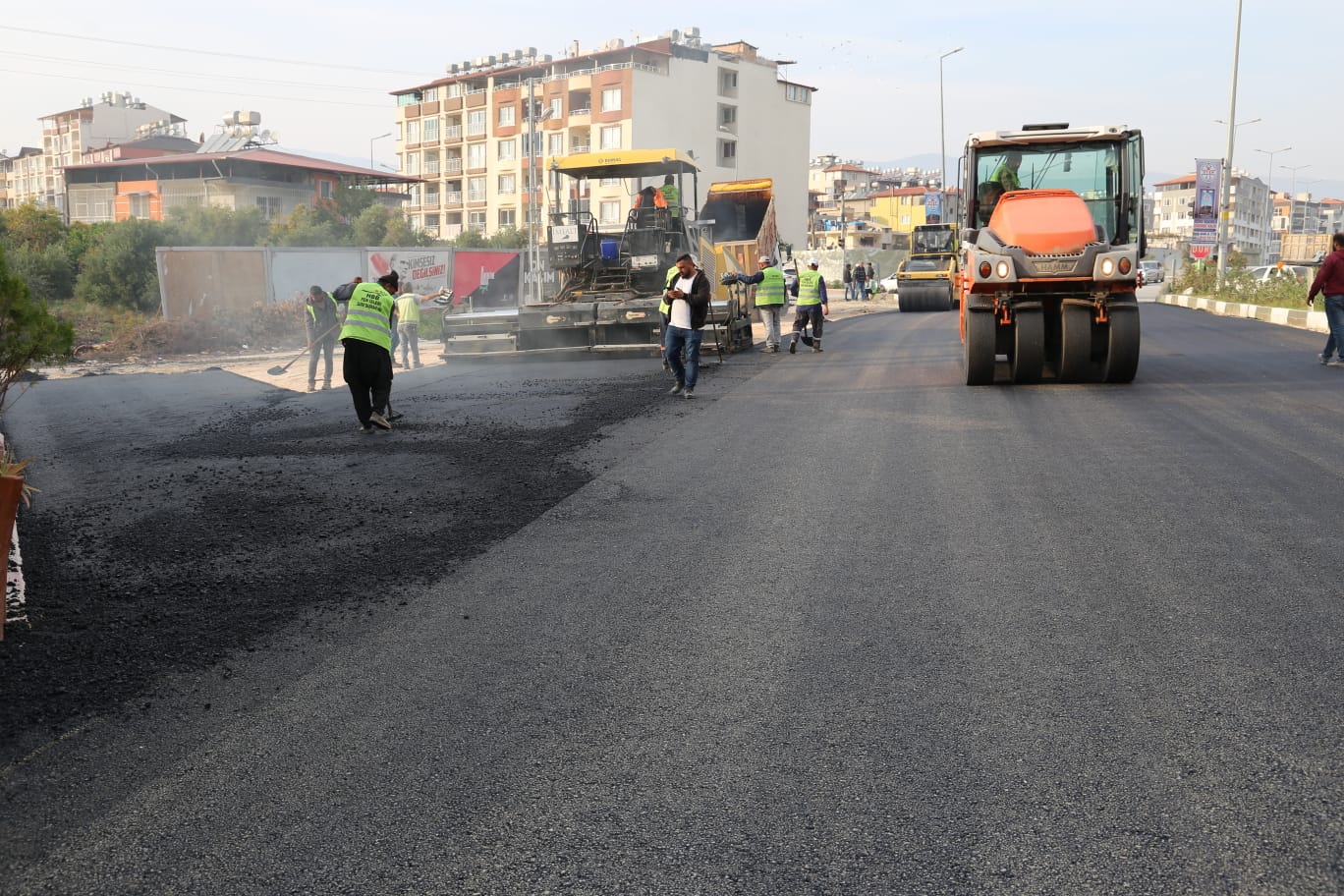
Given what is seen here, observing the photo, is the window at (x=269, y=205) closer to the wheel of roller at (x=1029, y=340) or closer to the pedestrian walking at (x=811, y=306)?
the pedestrian walking at (x=811, y=306)

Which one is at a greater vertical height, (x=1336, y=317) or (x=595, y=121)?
(x=595, y=121)

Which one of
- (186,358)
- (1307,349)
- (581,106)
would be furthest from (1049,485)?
(581,106)

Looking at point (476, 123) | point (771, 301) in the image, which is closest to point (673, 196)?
point (771, 301)

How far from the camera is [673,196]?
62.0ft

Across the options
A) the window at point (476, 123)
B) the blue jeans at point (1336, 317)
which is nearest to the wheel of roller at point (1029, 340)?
the blue jeans at point (1336, 317)

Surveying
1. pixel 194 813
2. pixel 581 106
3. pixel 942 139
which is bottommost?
pixel 194 813

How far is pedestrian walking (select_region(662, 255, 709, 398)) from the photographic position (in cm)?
1321

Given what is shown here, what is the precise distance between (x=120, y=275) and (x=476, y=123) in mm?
47991

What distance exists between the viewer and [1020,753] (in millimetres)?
3510

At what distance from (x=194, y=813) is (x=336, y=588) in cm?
245

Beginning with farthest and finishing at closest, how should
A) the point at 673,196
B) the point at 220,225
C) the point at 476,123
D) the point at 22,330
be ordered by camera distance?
the point at 476,123 < the point at 220,225 < the point at 673,196 < the point at 22,330

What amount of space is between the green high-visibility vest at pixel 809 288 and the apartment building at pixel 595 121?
4964 centimetres

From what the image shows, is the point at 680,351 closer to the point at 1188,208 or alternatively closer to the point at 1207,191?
the point at 1207,191

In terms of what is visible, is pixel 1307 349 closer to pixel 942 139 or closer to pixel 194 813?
pixel 194 813
